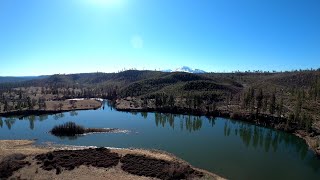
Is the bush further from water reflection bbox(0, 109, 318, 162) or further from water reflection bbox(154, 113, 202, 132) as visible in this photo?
water reflection bbox(154, 113, 202, 132)

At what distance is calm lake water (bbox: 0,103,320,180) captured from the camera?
50.2 m

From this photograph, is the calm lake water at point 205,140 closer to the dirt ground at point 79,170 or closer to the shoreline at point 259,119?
the shoreline at point 259,119

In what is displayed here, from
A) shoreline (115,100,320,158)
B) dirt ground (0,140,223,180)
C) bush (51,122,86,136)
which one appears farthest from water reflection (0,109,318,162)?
dirt ground (0,140,223,180)

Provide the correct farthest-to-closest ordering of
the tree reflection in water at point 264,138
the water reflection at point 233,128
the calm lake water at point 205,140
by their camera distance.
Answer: the water reflection at point 233,128 → the tree reflection in water at point 264,138 → the calm lake water at point 205,140

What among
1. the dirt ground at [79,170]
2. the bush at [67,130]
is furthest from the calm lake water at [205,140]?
the dirt ground at [79,170]

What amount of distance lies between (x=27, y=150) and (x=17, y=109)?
67.8m

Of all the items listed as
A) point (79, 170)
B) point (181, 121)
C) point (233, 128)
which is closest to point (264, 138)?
point (233, 128)

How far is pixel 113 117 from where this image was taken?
103m

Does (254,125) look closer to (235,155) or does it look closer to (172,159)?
(235,155)

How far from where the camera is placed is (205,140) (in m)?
70.2

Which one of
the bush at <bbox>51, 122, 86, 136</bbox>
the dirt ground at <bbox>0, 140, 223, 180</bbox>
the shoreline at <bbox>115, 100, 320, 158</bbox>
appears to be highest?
the shoreline at <bbox>115, 100, 320, 158</bbox>

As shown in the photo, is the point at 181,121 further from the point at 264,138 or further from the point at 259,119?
the point at 264,138

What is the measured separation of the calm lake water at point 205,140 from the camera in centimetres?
5019

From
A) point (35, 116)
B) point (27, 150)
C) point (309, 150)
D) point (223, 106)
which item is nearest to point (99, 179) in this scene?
point (27, 150)
